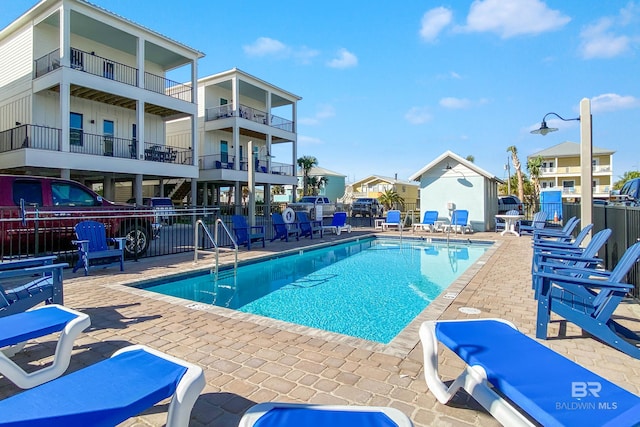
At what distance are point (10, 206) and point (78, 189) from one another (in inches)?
57.4

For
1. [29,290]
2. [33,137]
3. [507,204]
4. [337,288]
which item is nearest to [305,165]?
[507,204]

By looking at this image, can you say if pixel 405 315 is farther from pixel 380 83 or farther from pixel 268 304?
pixel 380 83

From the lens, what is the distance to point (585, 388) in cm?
192

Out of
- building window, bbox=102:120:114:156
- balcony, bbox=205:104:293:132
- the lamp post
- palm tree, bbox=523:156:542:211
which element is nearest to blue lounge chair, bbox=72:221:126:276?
the lamp post

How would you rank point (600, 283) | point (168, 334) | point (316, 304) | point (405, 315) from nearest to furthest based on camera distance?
1. point (600, 283)
2. point (168, 334)
3. point (405, 315)
4. point (316, 304)

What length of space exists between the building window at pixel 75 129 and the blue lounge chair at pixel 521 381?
19831 mm

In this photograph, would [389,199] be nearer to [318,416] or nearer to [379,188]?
[379,188]

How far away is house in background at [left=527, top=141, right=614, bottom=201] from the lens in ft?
138

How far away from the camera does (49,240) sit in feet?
26.4

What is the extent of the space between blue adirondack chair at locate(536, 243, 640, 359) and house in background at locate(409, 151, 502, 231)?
533 inches

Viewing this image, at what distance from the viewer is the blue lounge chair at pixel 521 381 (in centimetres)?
173

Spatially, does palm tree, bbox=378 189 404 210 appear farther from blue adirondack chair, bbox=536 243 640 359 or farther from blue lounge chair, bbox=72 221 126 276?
blue adirondack chair, bbox=536 243 640 359

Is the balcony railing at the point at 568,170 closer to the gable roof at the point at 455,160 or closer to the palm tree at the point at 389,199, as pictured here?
the palm tree at the point at 389,199

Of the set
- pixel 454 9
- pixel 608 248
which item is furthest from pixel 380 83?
pixel 608 248
